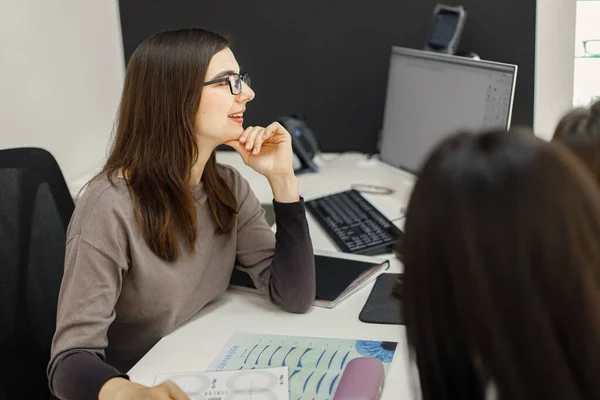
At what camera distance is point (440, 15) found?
2.24 meters

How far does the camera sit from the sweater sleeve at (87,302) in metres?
1.20

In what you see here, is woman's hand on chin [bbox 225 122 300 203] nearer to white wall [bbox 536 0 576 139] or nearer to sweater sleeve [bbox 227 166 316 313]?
sweater sleeve [bbox 227 166 316 313]

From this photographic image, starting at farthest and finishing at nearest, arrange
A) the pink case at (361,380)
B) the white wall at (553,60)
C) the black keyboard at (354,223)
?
the white wall at (553,60)
the black keyboard at (354,223)
the pink case at (361,380)

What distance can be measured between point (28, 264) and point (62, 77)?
925 mm

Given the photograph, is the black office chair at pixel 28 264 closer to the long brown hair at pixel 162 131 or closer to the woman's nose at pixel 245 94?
the long brown hair at pixel 162 131

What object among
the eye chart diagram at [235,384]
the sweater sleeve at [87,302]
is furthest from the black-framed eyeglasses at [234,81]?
the eye chart diagram at [235,384]

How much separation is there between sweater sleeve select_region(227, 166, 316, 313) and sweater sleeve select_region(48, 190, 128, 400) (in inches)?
12.7

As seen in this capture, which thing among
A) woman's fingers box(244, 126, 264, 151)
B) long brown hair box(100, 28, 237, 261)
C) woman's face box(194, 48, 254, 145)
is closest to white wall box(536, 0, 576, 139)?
woman's fingers box(244, 126, 264, 151)

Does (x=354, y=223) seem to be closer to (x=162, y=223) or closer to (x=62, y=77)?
(x=162, y=223)

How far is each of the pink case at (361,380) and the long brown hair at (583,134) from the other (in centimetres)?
45

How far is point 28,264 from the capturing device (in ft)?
4.79

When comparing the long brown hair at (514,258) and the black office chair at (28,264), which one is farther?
the black office chair at (28,264)

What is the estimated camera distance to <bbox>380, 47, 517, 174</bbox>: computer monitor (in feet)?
5.98

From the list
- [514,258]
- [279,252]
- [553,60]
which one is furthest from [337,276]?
[553,60]
